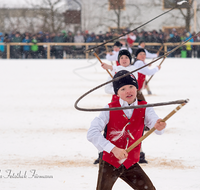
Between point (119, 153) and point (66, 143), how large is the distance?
288 cm

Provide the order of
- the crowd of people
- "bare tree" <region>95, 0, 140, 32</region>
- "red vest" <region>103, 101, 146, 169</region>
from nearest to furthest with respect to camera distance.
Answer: "red vest" <region>103, 101, 146, 169</region> < the crowd of people < "bare tree" <region>95, 0, 140, 32</region>

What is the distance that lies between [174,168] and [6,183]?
72.6 inches

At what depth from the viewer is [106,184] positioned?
2693 millimetres

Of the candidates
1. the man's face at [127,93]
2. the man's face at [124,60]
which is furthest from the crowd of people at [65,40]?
the man's face at [127,93]

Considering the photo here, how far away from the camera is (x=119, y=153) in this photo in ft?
8.16

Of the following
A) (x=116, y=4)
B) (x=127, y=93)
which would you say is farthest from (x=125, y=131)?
(x=116, y=4)

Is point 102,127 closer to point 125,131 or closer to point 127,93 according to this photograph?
point 125,131

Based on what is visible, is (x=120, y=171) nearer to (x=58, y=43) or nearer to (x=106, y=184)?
Answer: (x=106, y=184)

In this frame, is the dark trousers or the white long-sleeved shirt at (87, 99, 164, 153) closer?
the white long-sleeved shirt at (87, 99, 164, 153)

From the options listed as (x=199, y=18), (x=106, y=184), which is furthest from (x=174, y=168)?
(x=199, y=18)

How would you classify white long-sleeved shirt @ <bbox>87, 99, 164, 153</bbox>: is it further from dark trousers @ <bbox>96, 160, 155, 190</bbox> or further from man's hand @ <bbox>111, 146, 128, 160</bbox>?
dark trousers @ <bbox>96, 160, 155, 190</bbox>

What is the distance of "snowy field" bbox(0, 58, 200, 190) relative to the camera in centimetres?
387

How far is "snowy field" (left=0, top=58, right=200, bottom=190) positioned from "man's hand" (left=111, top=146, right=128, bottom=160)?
125cm

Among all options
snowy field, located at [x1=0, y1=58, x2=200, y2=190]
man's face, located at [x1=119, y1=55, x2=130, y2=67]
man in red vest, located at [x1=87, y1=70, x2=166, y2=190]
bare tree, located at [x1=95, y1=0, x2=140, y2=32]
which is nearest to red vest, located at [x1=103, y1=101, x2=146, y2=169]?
man in red vest, located at [x1=87, y1=70, x2=166, y2=190]
